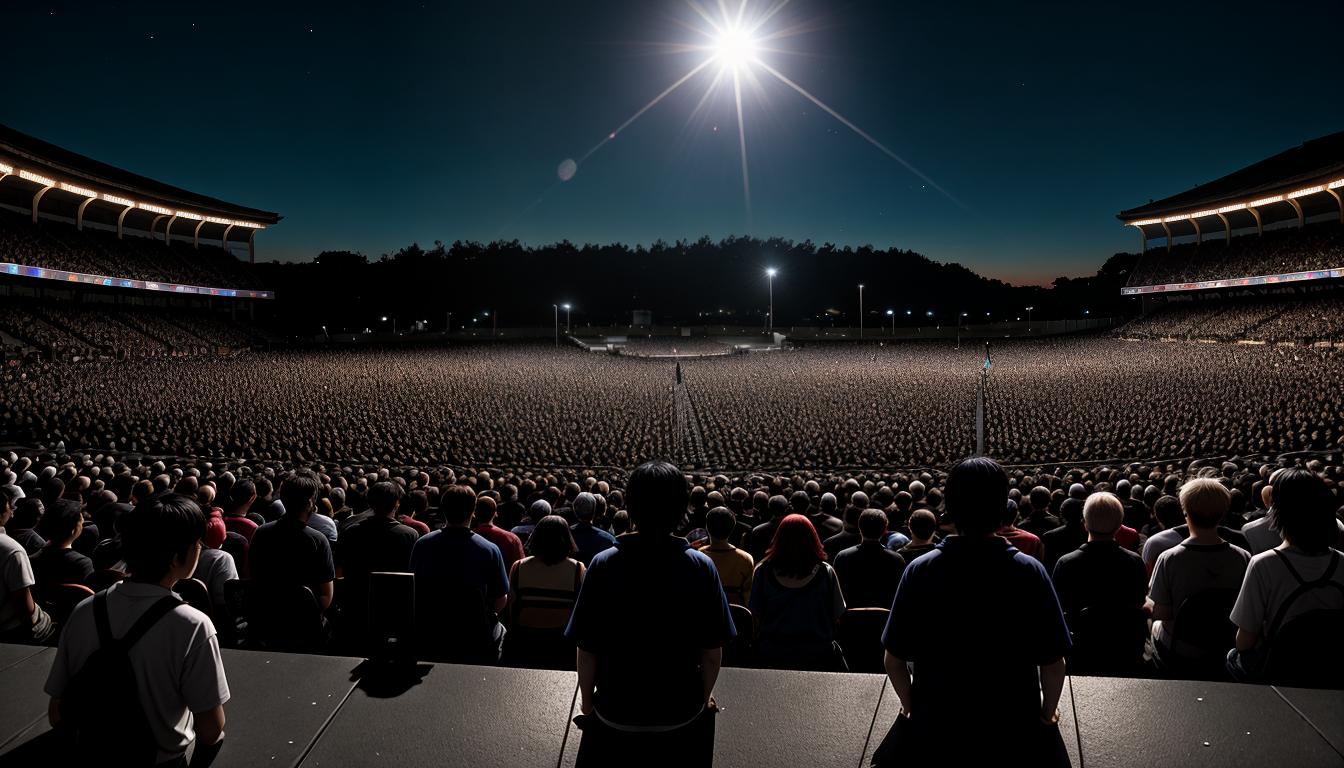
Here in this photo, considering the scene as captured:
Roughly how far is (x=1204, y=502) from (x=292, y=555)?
5653 mm

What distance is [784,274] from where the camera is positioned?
394 ft

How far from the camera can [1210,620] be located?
3.76 meters

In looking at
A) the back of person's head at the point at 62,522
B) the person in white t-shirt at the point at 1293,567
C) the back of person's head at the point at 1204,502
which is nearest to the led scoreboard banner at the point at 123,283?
the back of person's head at the point at 62,522

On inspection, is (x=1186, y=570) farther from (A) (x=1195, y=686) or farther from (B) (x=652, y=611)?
(B) (x=652, y=611)

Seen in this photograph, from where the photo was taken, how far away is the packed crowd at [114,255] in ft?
150

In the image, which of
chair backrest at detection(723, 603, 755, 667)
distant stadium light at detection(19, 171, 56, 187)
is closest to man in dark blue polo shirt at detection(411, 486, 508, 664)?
chair backrest at detection(723, 603, 755, 667)

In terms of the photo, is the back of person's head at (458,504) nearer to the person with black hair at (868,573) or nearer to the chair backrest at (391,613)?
the chair backrest at (391,613)

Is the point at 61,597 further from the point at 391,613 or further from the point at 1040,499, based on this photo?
the point at 1040,499

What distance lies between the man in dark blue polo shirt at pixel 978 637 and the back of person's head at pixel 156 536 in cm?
257

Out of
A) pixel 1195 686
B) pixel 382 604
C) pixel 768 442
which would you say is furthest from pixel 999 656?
pixel 768 442

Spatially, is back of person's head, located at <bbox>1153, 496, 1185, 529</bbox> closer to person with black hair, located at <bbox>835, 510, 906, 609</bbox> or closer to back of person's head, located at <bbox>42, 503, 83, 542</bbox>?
person with black hair, located at <bbox>835, 510, 906, 609</bbox>

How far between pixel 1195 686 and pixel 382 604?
4308 millimetres

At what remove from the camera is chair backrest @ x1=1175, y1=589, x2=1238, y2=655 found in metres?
3.75

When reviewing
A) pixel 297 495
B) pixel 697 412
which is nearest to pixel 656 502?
pixel 297 495
